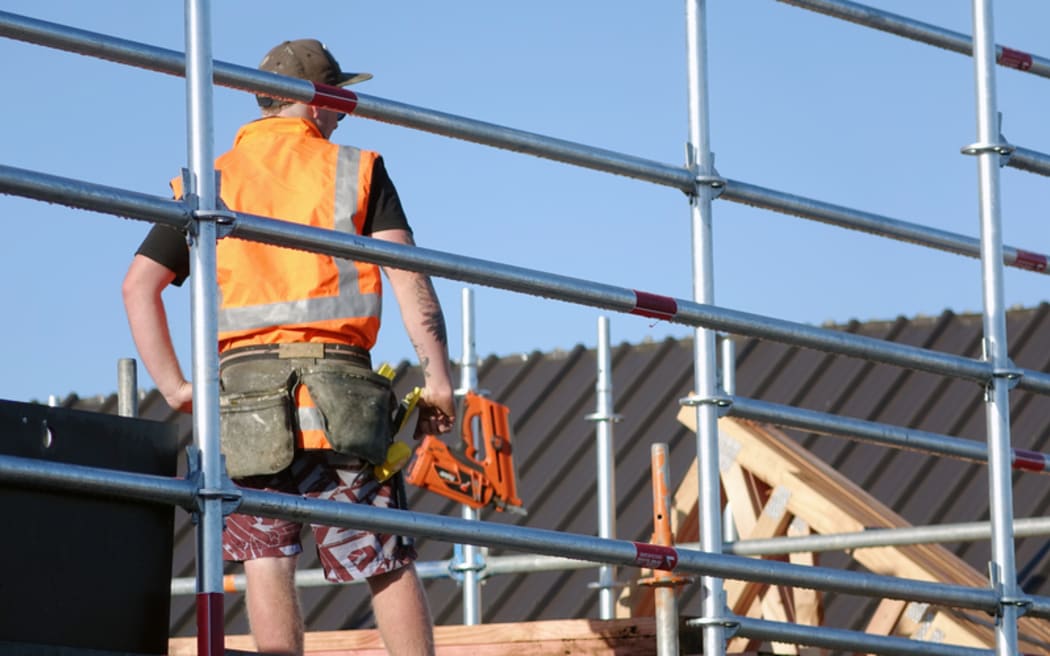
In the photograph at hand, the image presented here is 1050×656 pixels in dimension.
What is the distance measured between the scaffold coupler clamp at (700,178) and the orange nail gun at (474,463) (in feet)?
11.5

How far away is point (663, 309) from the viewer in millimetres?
3807

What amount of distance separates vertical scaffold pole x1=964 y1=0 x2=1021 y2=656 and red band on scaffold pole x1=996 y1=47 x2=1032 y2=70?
0.81 feet

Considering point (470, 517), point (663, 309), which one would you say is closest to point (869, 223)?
point (663, 309)

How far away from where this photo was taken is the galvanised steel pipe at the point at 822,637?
399 cm

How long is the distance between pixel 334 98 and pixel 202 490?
33.1 inches

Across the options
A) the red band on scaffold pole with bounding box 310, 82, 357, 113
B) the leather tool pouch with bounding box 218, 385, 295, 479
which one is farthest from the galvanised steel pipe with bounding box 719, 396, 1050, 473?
the red band on scaffold pole with bounding box 310, 82, 357, 113

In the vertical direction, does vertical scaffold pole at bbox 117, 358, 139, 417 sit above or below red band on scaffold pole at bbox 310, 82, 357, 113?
above

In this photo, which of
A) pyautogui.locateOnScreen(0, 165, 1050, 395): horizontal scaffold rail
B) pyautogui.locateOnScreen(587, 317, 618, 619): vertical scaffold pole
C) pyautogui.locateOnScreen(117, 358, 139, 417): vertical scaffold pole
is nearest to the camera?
pyautogui.locateOnScreen(0, 165, 1050, 395): horizontal scaffold rail

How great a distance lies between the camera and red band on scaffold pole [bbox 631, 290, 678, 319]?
149 inches

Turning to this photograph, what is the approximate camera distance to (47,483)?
2867 mm

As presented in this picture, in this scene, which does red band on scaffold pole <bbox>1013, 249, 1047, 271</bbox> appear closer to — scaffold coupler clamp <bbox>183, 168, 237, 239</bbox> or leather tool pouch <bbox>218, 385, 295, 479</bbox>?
leather tool pouch <bbox>218, 385, 295, 479</bbox>

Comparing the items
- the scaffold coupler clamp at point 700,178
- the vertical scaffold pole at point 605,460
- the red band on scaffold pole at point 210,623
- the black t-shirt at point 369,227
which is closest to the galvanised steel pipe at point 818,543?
the vertical scaffold pole at point 605,460

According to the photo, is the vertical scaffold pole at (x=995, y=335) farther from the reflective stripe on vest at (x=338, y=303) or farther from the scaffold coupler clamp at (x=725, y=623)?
the reflective stripe on vest at (x=338, y=303)

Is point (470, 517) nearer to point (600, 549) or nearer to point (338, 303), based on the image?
point (338, 303)
